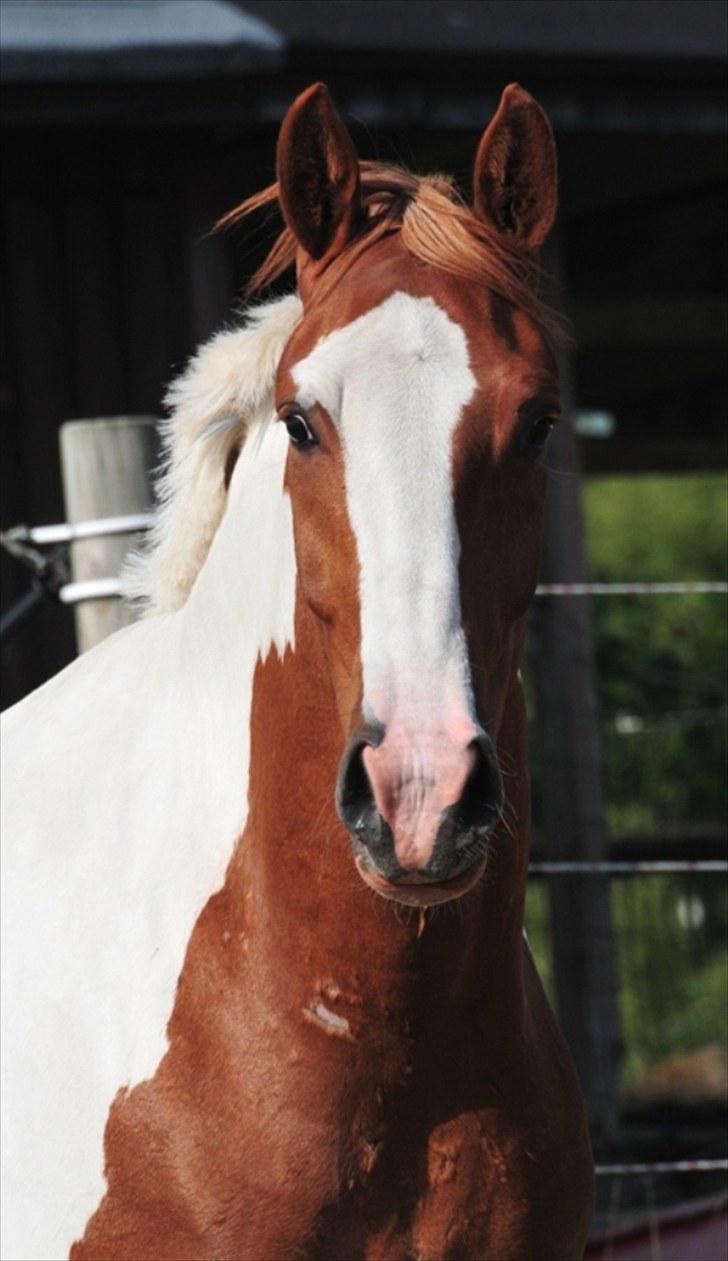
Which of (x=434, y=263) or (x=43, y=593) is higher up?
(x=434, y=263)

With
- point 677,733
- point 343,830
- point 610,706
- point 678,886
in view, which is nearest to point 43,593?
point 343,830

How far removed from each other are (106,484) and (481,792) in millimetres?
1666

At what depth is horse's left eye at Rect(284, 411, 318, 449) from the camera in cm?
203

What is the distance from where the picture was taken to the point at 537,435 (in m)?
2.09

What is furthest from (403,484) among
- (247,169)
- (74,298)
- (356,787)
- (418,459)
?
(74,298)

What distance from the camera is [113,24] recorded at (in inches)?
176

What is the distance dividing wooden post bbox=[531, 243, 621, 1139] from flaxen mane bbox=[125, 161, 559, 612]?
2.90m

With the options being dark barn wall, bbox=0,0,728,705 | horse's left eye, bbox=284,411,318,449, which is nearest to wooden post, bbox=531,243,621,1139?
dark barn wall, bbox=0,0,728,705

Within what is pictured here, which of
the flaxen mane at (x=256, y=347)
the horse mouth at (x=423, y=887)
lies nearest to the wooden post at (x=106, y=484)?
the flaxen mane at (x=256, y=347)

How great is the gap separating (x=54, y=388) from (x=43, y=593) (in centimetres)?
225

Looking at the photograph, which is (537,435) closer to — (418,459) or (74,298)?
(418,459)

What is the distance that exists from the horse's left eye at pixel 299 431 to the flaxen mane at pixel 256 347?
0.63ft

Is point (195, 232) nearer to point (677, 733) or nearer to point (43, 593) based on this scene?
point (43, 593)

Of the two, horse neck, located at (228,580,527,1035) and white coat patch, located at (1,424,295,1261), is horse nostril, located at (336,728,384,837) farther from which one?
white coat patch, located at (1,424,295,1261)
